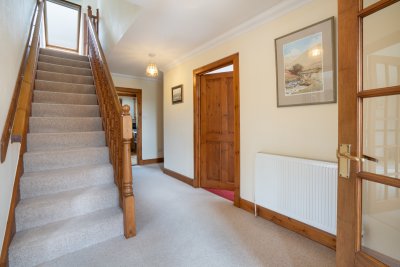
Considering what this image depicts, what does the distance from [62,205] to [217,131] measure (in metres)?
2.37

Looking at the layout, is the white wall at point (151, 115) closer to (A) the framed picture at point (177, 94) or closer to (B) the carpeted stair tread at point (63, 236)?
(A) the framed picture at point (177, 94)

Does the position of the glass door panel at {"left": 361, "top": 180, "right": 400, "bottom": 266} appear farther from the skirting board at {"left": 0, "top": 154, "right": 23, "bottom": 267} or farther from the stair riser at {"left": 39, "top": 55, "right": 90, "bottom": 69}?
the stair riser at {"left": 39, "top": 55, "right": 90, "bottom": 69}

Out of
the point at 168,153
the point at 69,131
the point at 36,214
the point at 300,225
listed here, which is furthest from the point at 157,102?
the point at 300,225

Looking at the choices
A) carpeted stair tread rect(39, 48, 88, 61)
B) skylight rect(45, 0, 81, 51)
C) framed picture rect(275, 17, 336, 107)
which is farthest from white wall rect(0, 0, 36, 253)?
skylight rect(45, 0, 81, 51)

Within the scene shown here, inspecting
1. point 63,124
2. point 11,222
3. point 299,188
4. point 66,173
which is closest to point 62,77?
point 63,124

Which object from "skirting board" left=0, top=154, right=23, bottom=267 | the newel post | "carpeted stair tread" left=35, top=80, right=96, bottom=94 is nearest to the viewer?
"skirting board" left=0, top=154, right=23, bottom=267

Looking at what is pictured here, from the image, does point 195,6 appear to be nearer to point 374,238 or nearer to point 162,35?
point 162,35

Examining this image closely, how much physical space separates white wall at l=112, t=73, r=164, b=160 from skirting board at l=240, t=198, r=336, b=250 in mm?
3455

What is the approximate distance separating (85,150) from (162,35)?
5.89 ft

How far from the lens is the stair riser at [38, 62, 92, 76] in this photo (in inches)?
130

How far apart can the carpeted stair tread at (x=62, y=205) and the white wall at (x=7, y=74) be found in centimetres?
20

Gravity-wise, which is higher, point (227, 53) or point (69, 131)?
point (227, 53)

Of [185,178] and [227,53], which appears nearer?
[227,53]

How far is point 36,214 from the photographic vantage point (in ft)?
5.51
